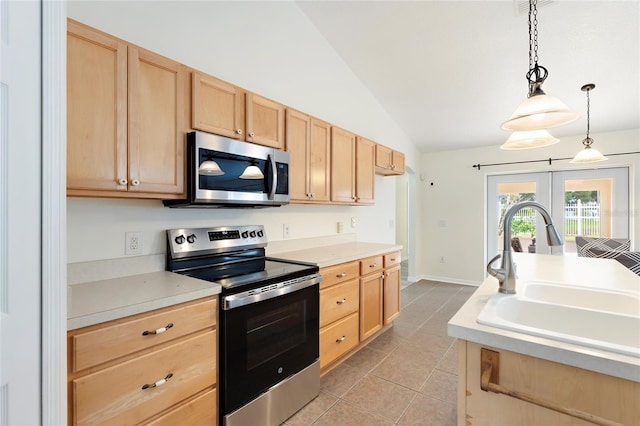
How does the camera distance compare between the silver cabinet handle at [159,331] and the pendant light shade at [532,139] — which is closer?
the silver cabinet handle at [159,331]

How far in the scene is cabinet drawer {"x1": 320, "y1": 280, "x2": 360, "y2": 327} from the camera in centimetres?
226

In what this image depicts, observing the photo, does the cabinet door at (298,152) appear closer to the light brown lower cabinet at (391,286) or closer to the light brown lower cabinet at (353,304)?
the light brown lower cabinet at (353,304)

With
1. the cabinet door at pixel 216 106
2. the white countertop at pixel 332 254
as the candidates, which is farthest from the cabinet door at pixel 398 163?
the cabinet door at pixel 216 106

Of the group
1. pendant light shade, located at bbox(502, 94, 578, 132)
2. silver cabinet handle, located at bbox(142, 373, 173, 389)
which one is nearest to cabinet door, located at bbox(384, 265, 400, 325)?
pendant light shade, located at bbox(502, 94, 578, 132)

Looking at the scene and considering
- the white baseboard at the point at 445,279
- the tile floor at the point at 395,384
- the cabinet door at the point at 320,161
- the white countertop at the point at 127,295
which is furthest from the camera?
the white baseboard at the point at 445,279

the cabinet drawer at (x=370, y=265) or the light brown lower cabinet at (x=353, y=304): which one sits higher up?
the cabinet drawer at (x=370, y=265)

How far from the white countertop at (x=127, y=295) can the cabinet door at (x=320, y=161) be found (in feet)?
4.43

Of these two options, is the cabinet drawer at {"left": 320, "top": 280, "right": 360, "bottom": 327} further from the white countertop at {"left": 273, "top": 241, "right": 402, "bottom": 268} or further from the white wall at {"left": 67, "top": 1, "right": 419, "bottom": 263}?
the white wall at {"left": 67, "top": 1, "right": 419, "bottom": 263}

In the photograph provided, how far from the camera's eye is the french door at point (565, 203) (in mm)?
4051

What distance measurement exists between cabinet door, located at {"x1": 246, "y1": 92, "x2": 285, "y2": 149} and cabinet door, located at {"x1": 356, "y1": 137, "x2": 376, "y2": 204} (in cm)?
112
